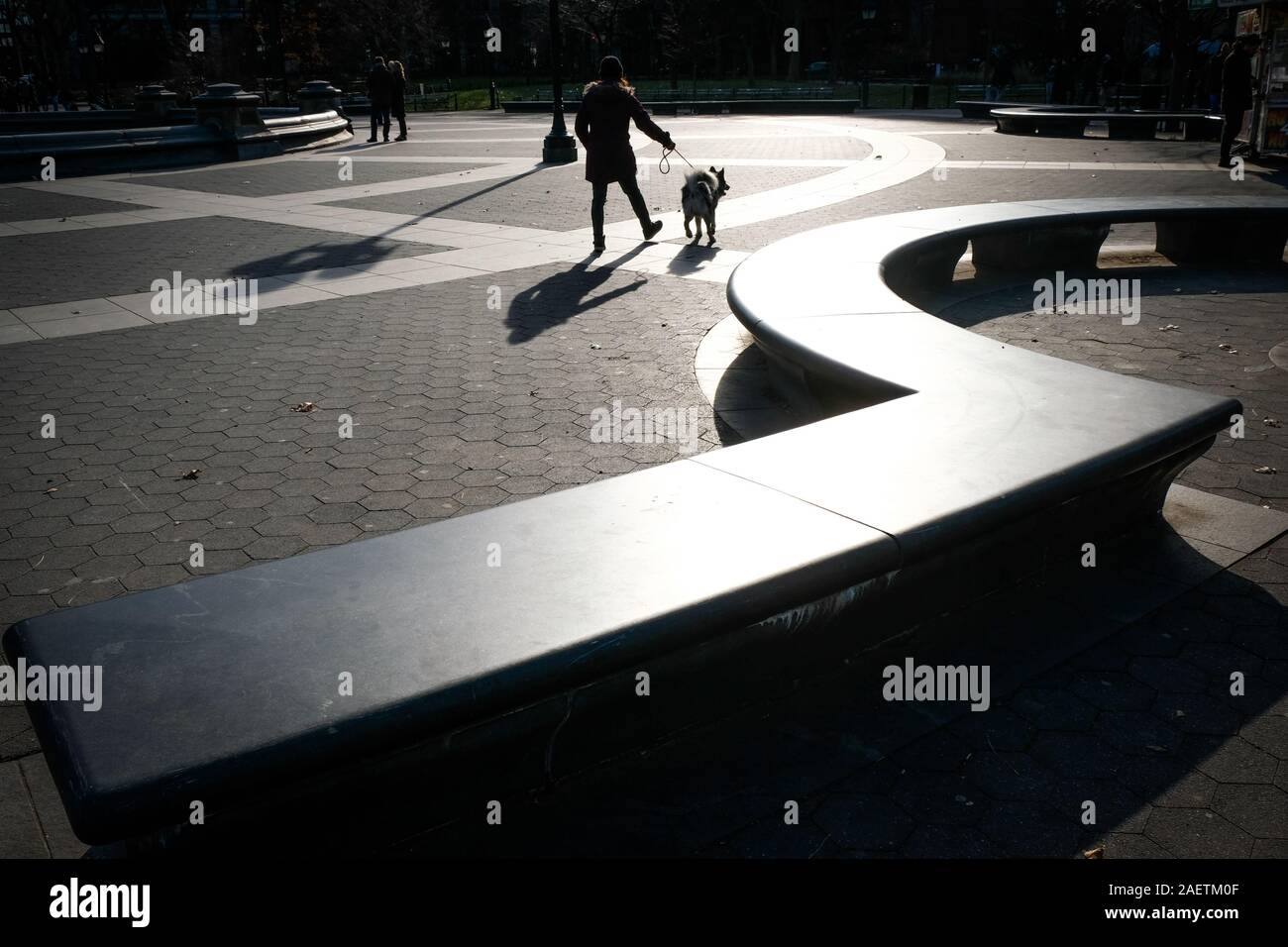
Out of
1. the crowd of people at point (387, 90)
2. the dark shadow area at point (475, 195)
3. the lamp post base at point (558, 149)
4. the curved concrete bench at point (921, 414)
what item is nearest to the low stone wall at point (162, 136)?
the crowd of people at point (387, 90)

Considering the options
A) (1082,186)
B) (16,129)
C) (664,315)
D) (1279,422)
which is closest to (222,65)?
(16,129)

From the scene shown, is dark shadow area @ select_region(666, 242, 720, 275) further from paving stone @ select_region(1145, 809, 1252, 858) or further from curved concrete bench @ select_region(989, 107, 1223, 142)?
curved concrete bench @ select_region(989, 107, 1223, 142)

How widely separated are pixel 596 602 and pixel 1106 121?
1084 inches

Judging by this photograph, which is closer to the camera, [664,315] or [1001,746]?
[1001,746]

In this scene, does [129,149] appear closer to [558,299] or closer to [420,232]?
[420,232]

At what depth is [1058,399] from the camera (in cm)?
461

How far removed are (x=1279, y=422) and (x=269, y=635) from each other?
5895 mm

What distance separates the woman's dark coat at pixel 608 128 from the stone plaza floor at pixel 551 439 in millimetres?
912

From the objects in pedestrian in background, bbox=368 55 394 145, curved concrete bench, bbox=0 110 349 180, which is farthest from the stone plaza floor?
pedestrian in background, bbox=368 55 394 145

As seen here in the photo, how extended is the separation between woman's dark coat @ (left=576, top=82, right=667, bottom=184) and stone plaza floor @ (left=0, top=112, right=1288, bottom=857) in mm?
912

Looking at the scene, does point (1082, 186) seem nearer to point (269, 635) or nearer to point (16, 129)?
point (269, 635)

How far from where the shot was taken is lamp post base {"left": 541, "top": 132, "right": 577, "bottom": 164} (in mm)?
20766

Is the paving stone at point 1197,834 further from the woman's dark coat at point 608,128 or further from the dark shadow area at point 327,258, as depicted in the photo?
the woman's dark coat at point 608,128

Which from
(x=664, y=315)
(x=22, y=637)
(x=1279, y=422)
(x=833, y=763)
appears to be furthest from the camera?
(x=664, y=315)
